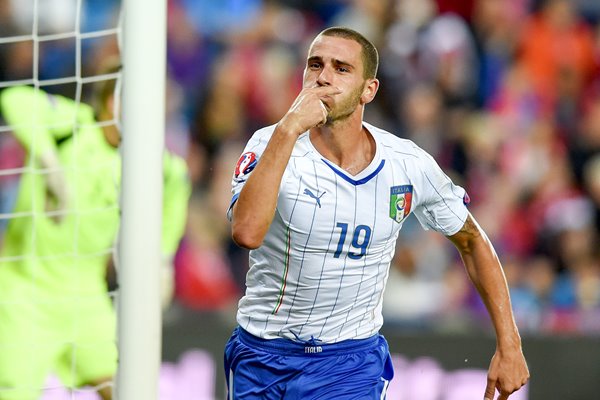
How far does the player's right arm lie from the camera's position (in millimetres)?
3201

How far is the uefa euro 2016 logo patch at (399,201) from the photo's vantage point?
3635mm

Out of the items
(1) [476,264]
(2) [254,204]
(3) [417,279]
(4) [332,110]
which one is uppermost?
(4) [332,110]

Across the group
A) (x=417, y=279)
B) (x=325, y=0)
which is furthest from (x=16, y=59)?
(x=417, y=279)

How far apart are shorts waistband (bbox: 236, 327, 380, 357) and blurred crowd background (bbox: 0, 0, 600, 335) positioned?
3.02m

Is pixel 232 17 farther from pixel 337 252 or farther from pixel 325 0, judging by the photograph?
pixel 337 252

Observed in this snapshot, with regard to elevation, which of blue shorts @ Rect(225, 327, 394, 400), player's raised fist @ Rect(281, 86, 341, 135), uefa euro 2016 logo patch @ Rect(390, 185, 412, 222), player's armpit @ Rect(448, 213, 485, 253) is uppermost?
player's raised fist @ Rect(281, 86, 341, 135)

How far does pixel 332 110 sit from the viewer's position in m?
3.49

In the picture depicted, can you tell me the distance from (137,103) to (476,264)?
1418 mm

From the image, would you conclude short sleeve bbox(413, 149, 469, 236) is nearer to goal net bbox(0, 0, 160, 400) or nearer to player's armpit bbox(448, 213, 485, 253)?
player's armpit bbox(448, 213, 485, 253)

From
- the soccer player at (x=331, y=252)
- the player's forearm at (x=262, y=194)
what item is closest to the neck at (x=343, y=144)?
the soccer player at (x=331, y=252)

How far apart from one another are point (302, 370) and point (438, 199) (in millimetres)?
782

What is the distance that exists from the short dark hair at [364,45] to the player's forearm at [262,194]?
51 cm

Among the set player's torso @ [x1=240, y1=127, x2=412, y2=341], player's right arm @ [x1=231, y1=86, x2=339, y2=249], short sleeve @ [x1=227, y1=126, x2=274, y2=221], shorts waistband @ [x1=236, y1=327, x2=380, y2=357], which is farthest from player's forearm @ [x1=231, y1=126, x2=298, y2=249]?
shorts waistband @ [x1=236, y1=327, x2=380, y2=357]

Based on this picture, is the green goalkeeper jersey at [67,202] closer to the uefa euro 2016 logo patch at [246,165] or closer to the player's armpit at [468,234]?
the uefa euro 2016 logo patch at [246,165]
